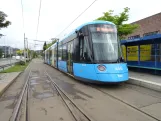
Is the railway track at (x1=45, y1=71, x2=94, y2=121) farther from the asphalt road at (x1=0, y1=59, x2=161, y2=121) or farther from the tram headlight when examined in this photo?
the tram headlight

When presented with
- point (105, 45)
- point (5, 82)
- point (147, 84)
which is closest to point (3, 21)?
point (5, 82)

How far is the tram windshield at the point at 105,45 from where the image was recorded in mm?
9579

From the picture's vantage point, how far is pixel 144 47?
15891 millimetres

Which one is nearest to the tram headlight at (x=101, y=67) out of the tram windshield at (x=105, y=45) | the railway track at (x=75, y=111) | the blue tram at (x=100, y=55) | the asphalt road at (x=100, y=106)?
the blue tram at (x=100, y=55)

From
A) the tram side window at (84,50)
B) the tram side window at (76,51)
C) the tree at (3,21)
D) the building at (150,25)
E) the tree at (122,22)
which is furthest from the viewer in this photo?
the building at (150,25)

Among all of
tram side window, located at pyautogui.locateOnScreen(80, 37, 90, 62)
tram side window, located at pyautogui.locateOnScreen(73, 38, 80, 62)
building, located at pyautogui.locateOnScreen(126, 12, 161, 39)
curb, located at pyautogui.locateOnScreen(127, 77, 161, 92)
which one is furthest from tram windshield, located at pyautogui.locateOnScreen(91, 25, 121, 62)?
building, located at pyautogui.locateOnScreen(126, 12, 161, 39)

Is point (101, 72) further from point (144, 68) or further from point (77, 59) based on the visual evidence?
point (144, 68)

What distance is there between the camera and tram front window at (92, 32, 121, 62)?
9.57 m

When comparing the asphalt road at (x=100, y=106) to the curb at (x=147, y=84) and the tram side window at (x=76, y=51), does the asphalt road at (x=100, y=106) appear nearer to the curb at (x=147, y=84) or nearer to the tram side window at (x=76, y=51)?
the curb at (x=147, y=84)

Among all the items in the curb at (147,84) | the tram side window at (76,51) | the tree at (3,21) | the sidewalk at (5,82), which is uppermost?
the tree at (3,21)

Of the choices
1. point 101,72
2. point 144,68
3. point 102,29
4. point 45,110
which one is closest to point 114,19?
point 144,68

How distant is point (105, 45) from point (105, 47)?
0.12 meters

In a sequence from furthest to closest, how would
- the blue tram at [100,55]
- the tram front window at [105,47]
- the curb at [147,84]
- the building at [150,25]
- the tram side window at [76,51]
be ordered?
the building at [150,25]
the tram side window at [76,51]
the tram front window at [105,47]
the blue tram at [100,55]
the curb at [147,84]

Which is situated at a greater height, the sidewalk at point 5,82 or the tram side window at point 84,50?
the tram side window at point 84,50
